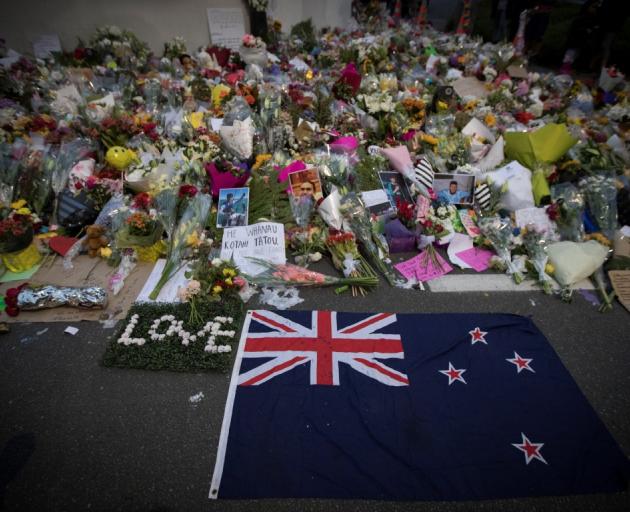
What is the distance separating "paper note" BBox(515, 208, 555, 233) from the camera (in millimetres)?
3971

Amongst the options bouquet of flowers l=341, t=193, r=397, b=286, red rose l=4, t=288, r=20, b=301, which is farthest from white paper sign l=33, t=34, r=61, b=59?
bouquet of flowers l=341, t=193, r=397, b=286

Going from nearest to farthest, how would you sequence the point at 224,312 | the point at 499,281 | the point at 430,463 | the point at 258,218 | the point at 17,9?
the point at 430,463, the point at 224,312, the point at 499,281, the point at 258,218, the point at 17,9

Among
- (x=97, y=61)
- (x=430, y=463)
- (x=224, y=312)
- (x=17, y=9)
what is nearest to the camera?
(x=430, y=463)

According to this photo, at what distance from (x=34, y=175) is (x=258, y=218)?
9.63 feet

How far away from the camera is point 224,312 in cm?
319

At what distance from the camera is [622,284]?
3539 millimetres

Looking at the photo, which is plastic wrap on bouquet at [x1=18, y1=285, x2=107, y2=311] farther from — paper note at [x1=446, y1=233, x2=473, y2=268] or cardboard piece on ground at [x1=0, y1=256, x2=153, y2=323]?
paper note at [x1=446, y1=233, x2=473, y2=268]

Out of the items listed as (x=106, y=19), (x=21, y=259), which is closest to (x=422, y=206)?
(x=21, y=259)

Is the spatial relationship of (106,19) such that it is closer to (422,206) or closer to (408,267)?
(422,206)

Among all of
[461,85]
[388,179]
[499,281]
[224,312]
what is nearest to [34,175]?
[224,312]

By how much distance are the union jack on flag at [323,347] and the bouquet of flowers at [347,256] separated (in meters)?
0.56

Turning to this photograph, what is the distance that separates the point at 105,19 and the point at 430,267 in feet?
27.5

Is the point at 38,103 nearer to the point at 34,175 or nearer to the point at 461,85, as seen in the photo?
the point at 34,175

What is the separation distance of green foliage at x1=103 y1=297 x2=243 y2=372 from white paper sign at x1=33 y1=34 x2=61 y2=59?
690 cm
